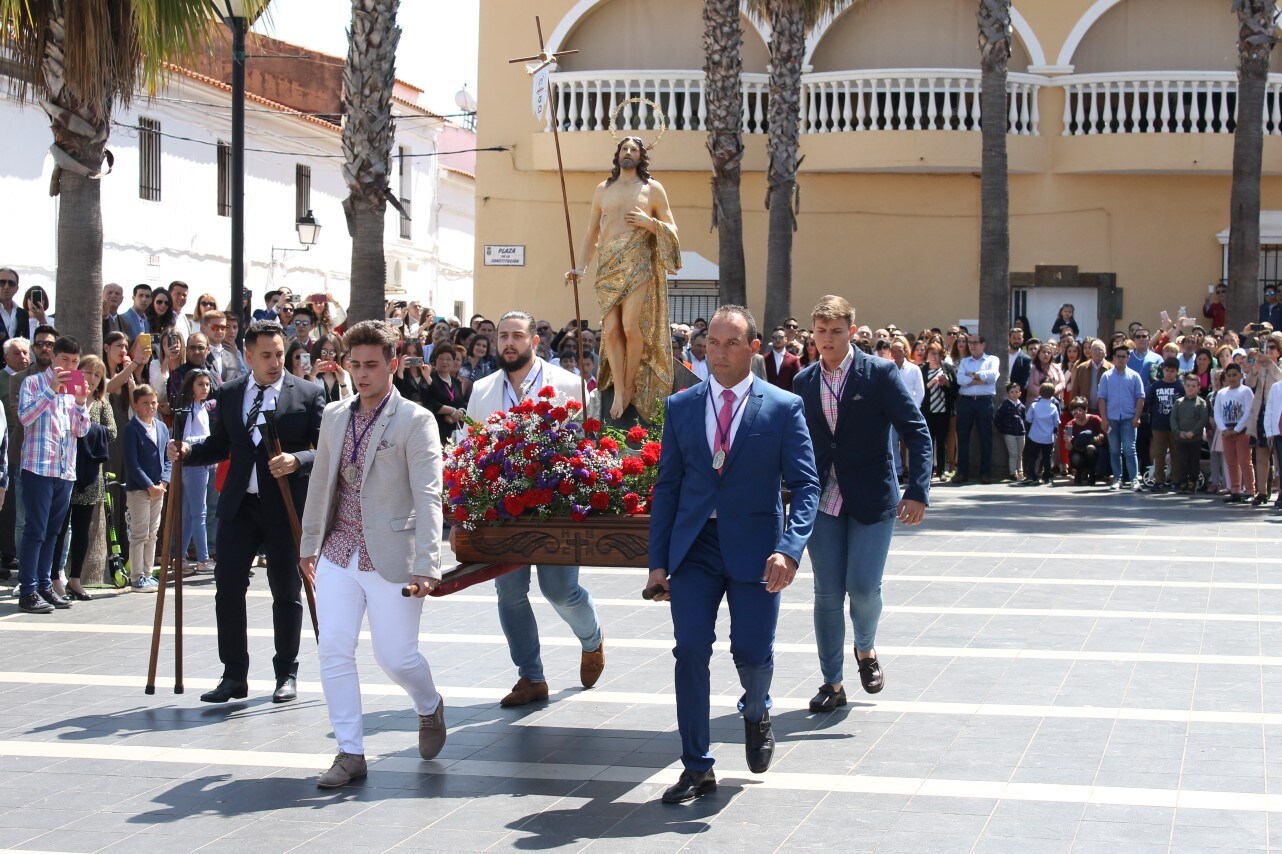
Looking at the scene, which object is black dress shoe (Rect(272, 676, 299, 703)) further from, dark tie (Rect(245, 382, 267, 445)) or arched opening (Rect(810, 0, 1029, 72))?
arched opening (Rect(810, 0, 1029, 72))

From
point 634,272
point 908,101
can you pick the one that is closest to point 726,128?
point 908,101

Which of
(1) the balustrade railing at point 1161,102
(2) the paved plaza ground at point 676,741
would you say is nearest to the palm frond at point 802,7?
(1) the balustrade railing at point 1161,102

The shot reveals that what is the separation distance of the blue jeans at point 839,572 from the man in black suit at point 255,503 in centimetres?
277

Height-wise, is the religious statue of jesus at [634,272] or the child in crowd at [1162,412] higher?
the religious statue of jesus at [634,272]

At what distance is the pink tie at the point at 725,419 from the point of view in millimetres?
6781

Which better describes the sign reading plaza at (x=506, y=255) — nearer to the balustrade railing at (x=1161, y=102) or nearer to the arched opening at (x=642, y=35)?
the arched opening at (x=642, y=35)

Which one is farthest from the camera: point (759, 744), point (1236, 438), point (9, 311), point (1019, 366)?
point (1019, 366)

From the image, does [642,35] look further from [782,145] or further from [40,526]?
[40,526]

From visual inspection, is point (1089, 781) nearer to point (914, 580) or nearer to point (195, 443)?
point (195, 443)

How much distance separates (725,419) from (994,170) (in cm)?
1749

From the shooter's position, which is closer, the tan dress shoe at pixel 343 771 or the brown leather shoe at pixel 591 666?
the tan dress shoe at pixel 343 771

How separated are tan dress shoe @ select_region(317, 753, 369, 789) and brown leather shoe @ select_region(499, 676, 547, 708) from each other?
1544 millimetres

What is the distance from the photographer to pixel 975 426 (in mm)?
22047

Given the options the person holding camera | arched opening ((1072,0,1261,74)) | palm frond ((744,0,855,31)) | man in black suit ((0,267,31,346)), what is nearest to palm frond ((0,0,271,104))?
man in black suit ((0,267,31,346))
